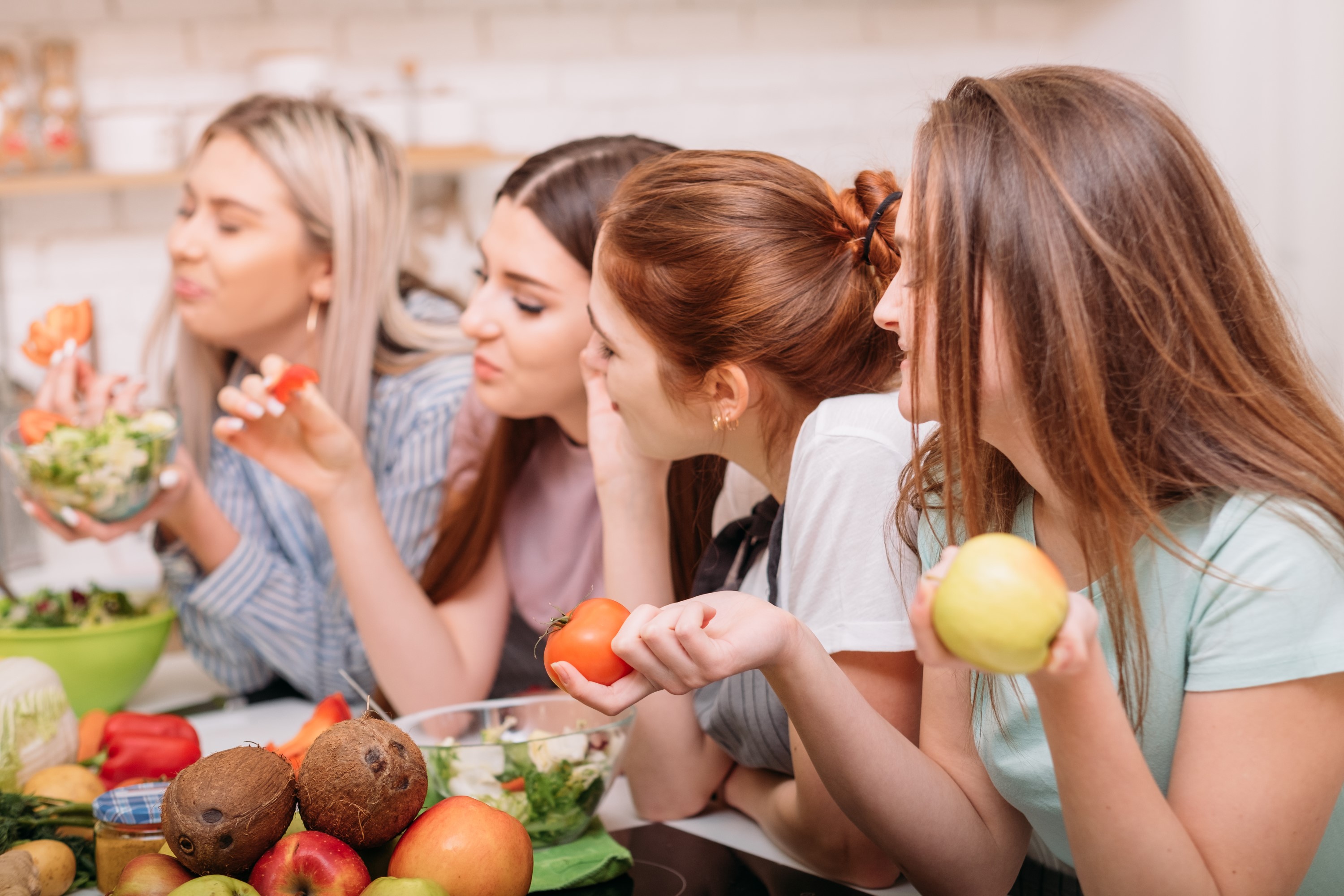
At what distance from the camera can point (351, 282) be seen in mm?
1781

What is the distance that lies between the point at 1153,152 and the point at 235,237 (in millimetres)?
1393

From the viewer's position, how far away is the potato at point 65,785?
1.02 m

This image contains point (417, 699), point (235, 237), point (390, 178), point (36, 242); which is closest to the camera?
point (417, 699)

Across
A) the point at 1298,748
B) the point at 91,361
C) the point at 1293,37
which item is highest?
the point at 1293,37

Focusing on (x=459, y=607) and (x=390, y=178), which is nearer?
(x=459, y=607)

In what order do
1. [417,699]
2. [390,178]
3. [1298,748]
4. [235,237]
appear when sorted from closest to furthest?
[1298,748] → [417,699] → [235,237] → [390,178]

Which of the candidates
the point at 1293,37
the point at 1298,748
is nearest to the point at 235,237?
the point at 1298,748

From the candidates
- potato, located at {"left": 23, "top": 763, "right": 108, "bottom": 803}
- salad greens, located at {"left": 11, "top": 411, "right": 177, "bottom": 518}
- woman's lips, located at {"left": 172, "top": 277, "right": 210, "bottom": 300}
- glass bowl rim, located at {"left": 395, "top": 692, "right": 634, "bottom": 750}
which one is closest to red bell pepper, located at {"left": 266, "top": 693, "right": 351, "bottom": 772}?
glass bowl rim, located at {"left": 395, "top": 692, "right": 634, "bottom": 750}

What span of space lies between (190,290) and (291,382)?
47 centimetres

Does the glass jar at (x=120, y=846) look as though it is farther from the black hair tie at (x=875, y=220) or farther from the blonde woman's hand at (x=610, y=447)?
the black hair tie at (x=875, y=220)

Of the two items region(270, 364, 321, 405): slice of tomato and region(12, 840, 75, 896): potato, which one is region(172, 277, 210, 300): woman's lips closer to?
region(270, 364, 321, 405): slice of tomato

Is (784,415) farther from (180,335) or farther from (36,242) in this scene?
(36,242)

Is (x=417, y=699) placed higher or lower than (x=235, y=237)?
lower

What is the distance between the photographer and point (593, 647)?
813 mm
